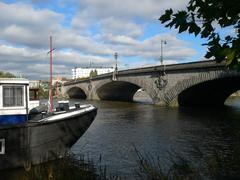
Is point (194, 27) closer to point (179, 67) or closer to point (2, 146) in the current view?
point (2, 146)

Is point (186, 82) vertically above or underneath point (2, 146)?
above

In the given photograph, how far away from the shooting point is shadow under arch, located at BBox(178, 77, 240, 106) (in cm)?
4806

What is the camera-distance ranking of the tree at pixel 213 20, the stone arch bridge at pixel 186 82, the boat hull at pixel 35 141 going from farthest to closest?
the stone arch bridge at pixel 186 82, the boat hull at pixel 35 141, the tree at pixel 213 20

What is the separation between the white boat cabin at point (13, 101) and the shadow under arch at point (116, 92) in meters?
59.6

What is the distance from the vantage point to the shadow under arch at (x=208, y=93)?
4806 cm

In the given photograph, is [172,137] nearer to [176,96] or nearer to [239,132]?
[239,132]

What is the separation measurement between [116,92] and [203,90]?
32.9 meters

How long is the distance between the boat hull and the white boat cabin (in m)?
0.89

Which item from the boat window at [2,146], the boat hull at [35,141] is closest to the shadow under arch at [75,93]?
the boat hull at [35,141]

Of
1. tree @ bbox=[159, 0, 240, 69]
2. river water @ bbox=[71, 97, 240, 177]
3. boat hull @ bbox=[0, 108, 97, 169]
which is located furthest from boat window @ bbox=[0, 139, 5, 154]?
tree @ bbox=[159, 0, 240, 69]

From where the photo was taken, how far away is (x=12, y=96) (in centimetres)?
1315

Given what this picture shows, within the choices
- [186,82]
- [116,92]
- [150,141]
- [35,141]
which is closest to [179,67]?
[186,82]

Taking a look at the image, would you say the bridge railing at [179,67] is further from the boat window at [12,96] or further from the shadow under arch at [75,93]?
the shadow under arch at [75,93]

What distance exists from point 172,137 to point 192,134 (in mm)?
2251
